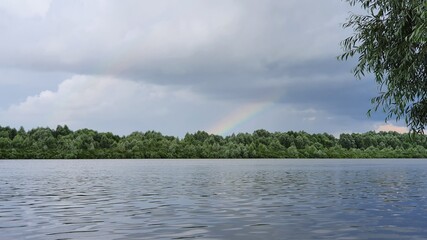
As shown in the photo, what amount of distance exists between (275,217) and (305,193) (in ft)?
55.3

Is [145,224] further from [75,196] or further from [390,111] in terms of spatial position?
[75,196]

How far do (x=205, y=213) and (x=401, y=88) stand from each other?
12.5m

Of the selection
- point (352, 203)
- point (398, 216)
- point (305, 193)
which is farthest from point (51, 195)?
point (398, 216)

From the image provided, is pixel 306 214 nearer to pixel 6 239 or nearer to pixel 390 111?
pixel 390 111

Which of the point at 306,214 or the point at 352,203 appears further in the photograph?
the point at 352,203

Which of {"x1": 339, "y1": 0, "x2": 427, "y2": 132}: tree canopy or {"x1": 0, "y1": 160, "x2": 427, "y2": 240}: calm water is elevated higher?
{"x1": 339, "y1": 0, "x2": 427, "y2": 132}: tree canopy

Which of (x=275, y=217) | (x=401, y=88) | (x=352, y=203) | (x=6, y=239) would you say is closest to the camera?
(x=6, y=239)

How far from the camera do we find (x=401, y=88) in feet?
80.7

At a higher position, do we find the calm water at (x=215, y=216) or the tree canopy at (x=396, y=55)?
the tree canopy at (x=396, y=55)

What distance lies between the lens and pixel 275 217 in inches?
1088

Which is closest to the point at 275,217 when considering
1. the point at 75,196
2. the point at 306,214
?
the point at 306,214

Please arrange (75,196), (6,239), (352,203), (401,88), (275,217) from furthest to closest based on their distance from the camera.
Answer: (75,196) → (352,203) → (275,217) → (401,88) → (6,239)

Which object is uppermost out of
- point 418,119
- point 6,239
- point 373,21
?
point 373,21

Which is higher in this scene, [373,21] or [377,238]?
[373,21]
